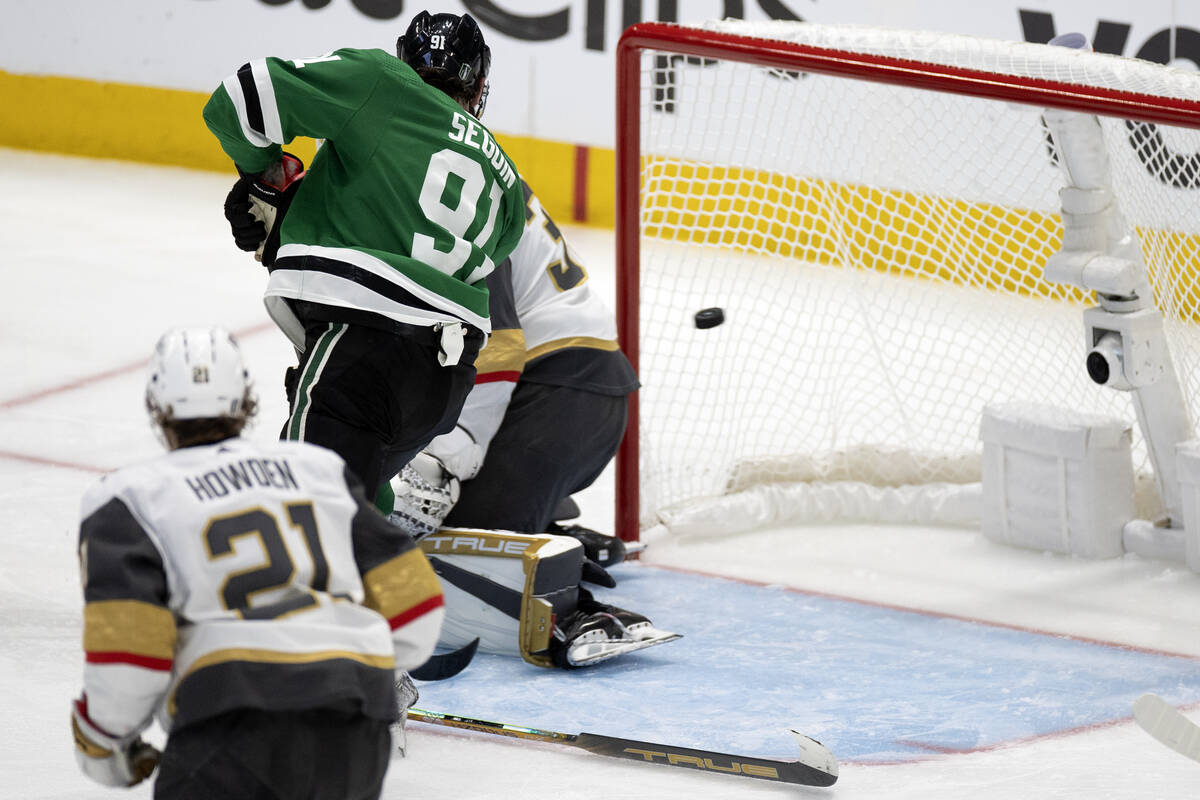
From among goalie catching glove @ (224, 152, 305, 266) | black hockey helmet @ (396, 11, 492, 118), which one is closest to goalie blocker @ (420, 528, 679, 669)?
goalie catching glove @ (224, 152, 305, 266)

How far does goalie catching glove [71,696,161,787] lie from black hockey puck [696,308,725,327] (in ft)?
6.69

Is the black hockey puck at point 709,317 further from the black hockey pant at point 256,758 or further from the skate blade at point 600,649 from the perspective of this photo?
the black hockey pant at point 256,758

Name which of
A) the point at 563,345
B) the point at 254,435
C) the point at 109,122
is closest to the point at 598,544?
the point at 563,345

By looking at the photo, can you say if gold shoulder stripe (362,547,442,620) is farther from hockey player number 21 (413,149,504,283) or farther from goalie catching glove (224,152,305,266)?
goalie catching glove (224,152,305,266)

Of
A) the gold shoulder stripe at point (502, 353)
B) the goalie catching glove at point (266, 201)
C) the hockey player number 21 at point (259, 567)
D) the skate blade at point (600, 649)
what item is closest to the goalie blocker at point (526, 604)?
the skate blade at point (600, 649)

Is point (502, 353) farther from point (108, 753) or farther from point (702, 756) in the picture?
point (108, 753)

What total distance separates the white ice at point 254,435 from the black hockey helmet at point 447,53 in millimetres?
1029

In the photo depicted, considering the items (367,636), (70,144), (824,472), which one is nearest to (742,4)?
(824,472)

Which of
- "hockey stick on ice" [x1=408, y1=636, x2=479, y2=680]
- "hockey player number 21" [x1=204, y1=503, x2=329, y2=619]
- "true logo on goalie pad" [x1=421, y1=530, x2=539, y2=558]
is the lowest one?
"hockey stick on ice" [x1=408, y1=636, x2=479, y2=680]

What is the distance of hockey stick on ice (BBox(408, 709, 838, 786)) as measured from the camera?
260 cm

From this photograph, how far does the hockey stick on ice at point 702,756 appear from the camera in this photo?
8.52ft

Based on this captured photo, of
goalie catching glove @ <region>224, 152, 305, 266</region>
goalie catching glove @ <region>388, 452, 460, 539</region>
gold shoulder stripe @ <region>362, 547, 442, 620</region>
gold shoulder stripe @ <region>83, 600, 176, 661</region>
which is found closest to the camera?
gold shoulder stripe @ <region>83, 600, 176, 661</region>

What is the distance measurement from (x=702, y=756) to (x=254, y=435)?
2.06 metres

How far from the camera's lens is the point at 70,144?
7160 mm
